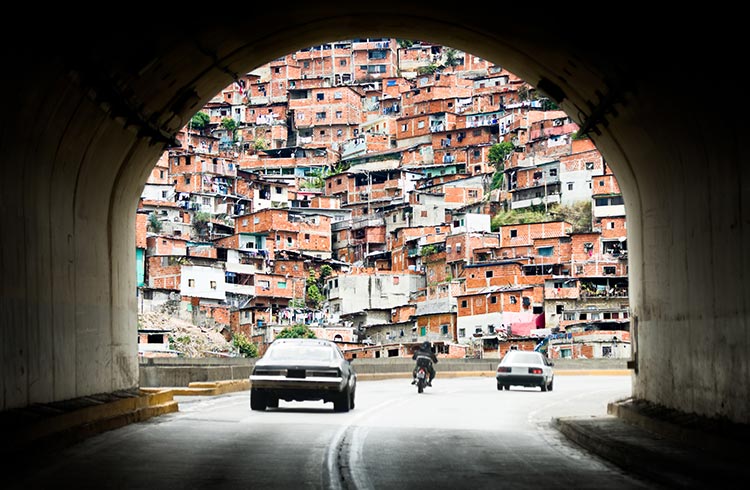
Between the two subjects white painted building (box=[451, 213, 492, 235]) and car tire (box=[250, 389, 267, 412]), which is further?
white painted building (box=[451, 213, 492, 235])

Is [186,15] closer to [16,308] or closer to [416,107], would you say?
[16,308]

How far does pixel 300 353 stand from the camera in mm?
25531

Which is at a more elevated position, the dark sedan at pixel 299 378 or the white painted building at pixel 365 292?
the white painted building at pixel 365 292

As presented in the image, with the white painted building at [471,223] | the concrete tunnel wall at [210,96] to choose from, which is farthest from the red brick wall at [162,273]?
the concrete tunnel wall at [210,96]

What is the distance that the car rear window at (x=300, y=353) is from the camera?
25.3 m

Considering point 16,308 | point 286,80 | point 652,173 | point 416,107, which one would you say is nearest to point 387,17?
point 652,173

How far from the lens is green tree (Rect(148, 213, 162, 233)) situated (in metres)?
123

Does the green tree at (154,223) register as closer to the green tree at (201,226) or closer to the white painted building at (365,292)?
the green tree at (201,226)

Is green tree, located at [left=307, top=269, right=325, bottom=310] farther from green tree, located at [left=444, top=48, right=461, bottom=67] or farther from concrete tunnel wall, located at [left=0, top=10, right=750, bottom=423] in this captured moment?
concrete tunnel wall, located at [left=0, top=10, right=750, bottom=423]

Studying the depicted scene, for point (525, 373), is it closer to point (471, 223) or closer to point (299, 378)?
point (299, 378)

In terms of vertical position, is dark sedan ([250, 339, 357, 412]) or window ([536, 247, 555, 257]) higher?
window ([536, 247, 555, 257])

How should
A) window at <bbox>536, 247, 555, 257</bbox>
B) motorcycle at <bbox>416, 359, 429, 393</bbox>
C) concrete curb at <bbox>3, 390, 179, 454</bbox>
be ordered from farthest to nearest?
window at <bbox>536, 247, 555, 257</bbox>
motorcycle at <bbox>416, 359, 429, 393</bbox>
concrete curb at <bbox>3, 390, 179, 454</bbox>

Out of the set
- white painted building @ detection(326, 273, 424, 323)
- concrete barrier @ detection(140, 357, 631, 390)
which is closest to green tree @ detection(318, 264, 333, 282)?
white painted building @ detection(326, 273, 424, 323)

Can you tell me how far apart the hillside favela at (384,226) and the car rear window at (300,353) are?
59023 millimetres
